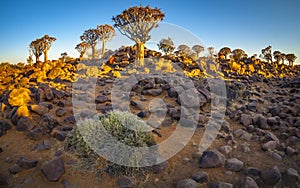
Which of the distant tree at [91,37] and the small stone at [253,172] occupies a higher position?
the distant tree at [91,37]

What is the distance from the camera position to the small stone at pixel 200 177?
3562 mm

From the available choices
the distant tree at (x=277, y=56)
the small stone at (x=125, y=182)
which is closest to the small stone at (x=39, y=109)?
the small stone at (x=125, y=182)

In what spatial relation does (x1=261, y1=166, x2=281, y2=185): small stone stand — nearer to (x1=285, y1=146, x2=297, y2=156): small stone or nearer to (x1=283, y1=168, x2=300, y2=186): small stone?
(x1=283, y1=168, x2=300, y2=186): small stone

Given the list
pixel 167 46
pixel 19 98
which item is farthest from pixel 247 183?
pixel 167 46

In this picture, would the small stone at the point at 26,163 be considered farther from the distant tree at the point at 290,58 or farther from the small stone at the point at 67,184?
the distant tree at the point at 290,58

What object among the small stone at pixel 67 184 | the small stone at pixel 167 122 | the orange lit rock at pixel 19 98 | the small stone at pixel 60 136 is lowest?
the small stone at pixel 67 184

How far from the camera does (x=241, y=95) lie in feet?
29.3

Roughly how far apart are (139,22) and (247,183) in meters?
17.0

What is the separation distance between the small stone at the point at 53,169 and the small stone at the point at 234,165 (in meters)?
3.08

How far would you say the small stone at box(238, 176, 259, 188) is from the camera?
3.30 meters

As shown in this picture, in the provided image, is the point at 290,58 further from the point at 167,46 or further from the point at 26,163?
the point at 26,163

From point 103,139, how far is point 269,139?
13.0 feet

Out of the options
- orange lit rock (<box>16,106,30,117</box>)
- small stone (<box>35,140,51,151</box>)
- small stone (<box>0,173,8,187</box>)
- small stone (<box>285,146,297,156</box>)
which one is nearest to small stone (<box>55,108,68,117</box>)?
orange lit rock (<box>16,106,30,117</box>)

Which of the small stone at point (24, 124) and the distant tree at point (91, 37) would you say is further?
the distant tree at point (91, 37)
